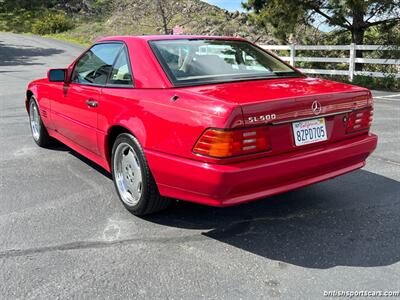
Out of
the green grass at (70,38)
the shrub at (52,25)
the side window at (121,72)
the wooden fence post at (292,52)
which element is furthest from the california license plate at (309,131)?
the shrub at (52,25)

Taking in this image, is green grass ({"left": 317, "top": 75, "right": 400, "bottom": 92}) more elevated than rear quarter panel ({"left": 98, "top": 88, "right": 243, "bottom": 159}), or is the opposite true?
rear quarter panel ({"left": 98, "top": 88, "right": 243, "bottom": 159})

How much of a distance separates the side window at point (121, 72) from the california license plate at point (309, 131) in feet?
4.68

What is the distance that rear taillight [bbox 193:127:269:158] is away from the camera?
2.82m

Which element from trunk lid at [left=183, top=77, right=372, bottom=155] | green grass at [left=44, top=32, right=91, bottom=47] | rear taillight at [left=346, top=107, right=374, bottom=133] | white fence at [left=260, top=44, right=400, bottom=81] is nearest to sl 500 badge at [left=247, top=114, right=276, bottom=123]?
trunk lid at [left=183, top=77, right=372, bottom=155]

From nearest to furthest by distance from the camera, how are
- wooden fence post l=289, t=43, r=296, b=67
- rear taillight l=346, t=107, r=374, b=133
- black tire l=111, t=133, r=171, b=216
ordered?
black tire l=111, t=133, r=171, b=216, rear taillight l=346, t=107, r=374, b=133, wooden fence post l=289, t=43, r=296, b=67

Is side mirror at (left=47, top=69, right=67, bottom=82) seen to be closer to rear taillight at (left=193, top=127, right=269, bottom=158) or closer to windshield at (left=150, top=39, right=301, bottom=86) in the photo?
windshield at (left=150, top=39, right=301, bottom=86)

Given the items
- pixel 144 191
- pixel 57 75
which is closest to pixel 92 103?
pixel 57 75

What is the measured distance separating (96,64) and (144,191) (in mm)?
1618

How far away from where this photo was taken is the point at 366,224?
342 centimetres

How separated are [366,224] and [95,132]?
8.12ft

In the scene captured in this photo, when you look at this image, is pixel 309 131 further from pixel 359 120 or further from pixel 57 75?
pixel 57 75

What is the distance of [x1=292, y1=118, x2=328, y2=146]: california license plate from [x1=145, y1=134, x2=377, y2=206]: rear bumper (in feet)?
0.25

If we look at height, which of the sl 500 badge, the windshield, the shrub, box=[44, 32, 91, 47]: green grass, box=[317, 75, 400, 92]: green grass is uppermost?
the shrub

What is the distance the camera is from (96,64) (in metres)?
4.33
